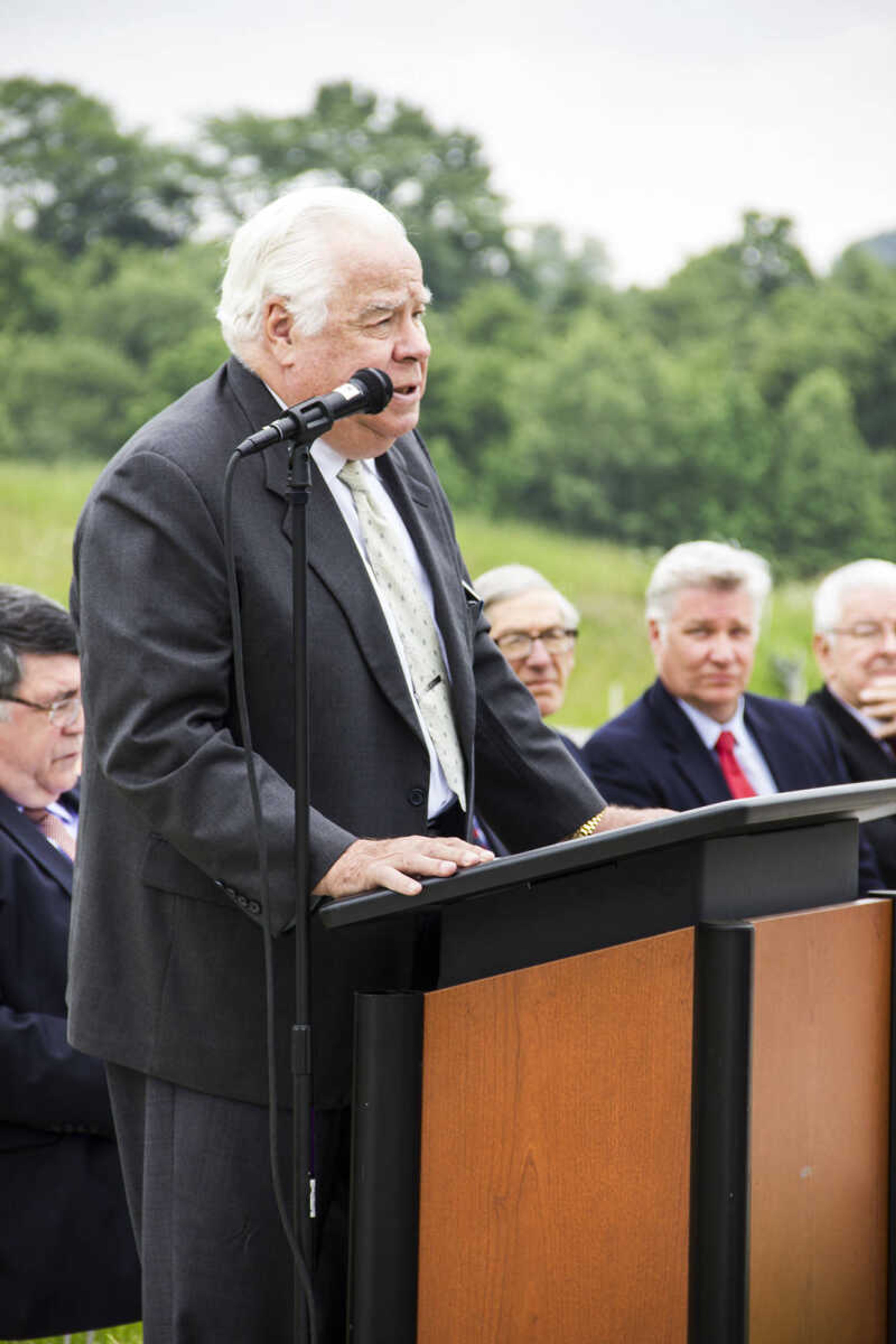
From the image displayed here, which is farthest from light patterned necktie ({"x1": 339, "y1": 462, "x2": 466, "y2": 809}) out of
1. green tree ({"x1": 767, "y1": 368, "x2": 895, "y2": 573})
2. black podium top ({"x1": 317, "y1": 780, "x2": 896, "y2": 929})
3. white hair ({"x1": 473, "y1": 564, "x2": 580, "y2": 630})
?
green tree ({"x1": 767, "y1": 368, "x2": 895, "y2": 573})

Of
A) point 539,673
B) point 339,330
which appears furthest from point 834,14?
point 339,330

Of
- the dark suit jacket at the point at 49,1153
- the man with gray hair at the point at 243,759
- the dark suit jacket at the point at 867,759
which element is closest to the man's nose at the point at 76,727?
the dark suit jacket at the point at 49,1153

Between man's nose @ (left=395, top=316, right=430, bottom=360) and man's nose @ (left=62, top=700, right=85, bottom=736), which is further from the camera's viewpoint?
man's nose @ (left=62, top=700, right=85, bottom=736)

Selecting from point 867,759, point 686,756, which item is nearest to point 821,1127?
point 686,756

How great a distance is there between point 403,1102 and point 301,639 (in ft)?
1.71

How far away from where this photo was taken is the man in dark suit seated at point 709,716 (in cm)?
396

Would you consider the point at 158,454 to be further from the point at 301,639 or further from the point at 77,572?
the point at 301,639

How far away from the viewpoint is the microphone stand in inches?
70.4

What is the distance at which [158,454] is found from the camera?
1984 millimetres

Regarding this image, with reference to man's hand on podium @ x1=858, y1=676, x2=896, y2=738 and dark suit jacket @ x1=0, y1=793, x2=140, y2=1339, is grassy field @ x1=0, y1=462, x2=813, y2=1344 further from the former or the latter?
dark suit jacket @ x1=0, y1=793, x2=140, y2=1339

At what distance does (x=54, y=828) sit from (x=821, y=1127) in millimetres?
1943

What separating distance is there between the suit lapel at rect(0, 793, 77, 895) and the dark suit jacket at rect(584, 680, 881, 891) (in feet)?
4.54

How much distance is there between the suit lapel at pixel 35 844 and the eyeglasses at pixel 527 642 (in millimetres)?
1496

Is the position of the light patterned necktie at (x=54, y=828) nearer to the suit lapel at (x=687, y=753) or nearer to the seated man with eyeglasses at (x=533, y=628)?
the seated man with eyeglasses at (x=533, y=628)
